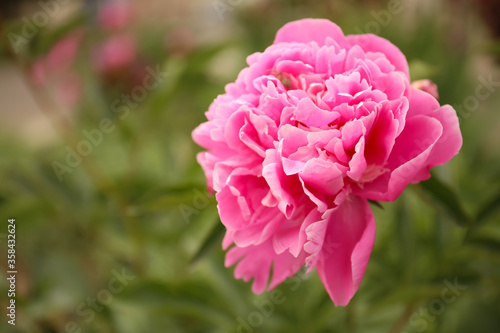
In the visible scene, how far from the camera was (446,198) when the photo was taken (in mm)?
277

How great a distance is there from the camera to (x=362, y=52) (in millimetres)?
240

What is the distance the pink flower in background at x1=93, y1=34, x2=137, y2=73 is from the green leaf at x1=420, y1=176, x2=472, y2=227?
0.73 meters

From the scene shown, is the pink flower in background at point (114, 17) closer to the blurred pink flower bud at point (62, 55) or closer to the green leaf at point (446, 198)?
the blurred pink flower bud at point (62, 55)

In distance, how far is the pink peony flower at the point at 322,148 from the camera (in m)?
0.22

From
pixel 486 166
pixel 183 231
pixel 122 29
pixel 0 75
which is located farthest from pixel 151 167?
pixel 0 75

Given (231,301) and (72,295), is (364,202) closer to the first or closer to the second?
(231,301)

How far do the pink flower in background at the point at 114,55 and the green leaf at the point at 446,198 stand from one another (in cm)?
73

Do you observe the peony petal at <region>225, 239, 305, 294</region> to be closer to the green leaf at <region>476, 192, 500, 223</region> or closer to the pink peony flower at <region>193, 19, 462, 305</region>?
the pink peony flower at <region>193, 19, 462, 305</region>

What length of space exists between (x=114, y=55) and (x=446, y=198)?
76cm

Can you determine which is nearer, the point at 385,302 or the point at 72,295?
the point at 385,302

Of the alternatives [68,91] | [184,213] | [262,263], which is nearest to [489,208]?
[262,263]

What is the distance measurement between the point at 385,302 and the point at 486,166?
37 centimetres

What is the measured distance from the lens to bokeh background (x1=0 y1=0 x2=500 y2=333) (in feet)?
1.20

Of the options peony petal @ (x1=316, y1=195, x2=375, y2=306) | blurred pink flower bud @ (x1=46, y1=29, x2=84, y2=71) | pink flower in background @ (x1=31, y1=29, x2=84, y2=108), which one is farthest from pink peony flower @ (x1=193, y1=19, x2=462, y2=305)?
blurred pink flower bud @ (x1=46, y1=29, x2=84, y2=71)
